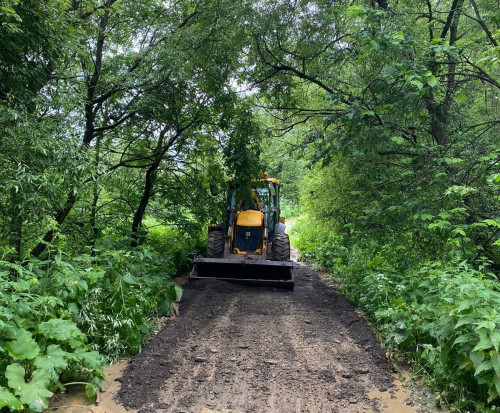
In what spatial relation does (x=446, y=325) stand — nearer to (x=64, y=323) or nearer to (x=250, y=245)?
(x=64, y=323)

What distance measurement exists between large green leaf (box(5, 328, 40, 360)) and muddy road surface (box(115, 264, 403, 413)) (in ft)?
3.01

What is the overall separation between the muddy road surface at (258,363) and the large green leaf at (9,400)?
1.00m

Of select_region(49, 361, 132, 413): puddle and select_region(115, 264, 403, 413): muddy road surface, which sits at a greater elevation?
select_region(115, 264, 403, 413): muddy road surface

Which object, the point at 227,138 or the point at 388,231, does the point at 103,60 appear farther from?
the point at 388,231

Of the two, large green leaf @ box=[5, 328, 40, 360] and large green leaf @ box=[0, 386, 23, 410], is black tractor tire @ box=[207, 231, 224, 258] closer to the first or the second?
large green leaf @ box=[5, 328, 40, 360]

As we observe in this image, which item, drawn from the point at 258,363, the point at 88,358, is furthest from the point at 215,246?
the point at 88,358

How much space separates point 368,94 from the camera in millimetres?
7750

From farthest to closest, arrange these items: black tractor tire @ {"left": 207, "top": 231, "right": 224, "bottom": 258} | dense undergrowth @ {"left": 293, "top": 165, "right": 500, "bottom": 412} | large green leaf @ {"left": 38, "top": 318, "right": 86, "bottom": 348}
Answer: black tractor tire @ {"left": 207, "top": 231, "right": 224, "bottom": 258}, large green leaf @ {"left": 38, "top": 318, "right": 86, "bottom": 348}, dense undergrowth @ {"left": 293, "top": 165, "right": 500, "bottom": 412}

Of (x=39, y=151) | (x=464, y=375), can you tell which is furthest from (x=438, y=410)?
(x=39, y=151)

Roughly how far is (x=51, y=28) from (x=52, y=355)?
373 centimetres

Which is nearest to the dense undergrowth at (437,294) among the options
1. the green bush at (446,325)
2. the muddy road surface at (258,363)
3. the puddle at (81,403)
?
the green bush at (446,325)

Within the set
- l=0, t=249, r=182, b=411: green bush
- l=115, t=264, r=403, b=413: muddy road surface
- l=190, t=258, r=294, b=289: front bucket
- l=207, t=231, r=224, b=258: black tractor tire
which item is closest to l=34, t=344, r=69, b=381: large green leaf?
l=0, t=249, r=182, b=411: green bush

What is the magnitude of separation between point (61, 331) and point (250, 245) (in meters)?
5.37

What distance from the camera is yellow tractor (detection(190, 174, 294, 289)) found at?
25.7ft
